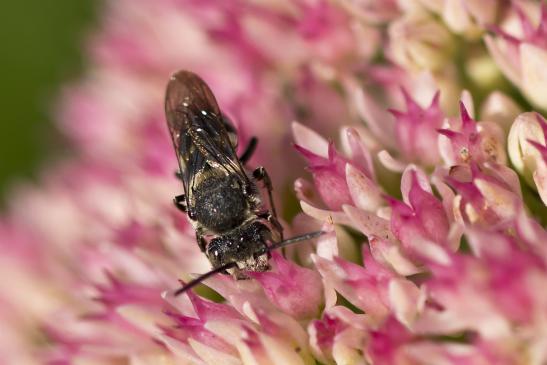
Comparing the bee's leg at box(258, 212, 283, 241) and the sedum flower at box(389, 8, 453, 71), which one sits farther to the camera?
the sedum flower at box(389, 8, 453, 71)

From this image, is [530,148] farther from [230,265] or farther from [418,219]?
[230,265]

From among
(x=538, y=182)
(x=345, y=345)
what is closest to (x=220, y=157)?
(x=345, y=345)

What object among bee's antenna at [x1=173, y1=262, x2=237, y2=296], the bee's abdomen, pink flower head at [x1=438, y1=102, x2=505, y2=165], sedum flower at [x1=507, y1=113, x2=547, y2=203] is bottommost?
sedum flower at [x1=507, y1=113, x2=547, y2=203]

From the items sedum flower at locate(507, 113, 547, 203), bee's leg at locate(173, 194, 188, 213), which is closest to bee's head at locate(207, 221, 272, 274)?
bee's leg at locate(173, 194, 188, 213)

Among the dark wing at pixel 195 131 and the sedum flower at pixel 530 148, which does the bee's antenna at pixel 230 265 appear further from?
the sedum flower at pixel 530 148

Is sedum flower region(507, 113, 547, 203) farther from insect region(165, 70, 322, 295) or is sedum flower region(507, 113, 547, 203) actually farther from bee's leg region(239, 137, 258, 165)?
bee's leg region(239, 137, 258, 165)

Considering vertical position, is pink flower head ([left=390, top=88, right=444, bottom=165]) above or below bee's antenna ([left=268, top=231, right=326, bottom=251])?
above
